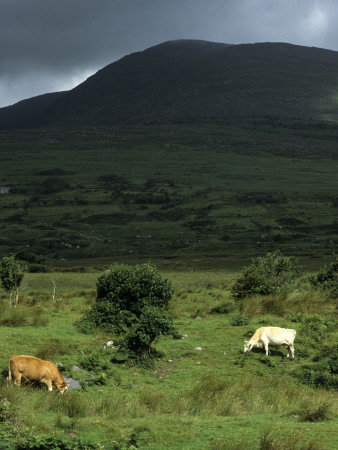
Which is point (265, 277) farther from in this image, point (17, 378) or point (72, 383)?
point (17, 378)

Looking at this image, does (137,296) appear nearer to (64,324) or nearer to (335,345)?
(64,324)

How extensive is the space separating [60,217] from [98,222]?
15898 mm

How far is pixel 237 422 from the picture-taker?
1057 centimetres

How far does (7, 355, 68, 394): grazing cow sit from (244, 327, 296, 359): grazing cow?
8890 mm

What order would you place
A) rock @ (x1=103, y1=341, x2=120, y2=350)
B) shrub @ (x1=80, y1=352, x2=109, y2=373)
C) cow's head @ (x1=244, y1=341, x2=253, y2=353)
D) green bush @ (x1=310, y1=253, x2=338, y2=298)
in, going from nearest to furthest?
shrub @ (x1=80, y1=352, x2=109, y2=373), rock @ (x1=103, y1=341, x2=120, y2=350), cow's head @ (x1=244, y1=341, x2=253, y2=353), green bush @ (x1=310, y1=253, x2=338, y2=298)

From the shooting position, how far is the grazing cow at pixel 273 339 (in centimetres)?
1956

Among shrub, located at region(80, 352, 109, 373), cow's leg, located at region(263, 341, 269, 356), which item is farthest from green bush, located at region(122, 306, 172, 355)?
cow's leg, located at region(263, 341, 269, 356)

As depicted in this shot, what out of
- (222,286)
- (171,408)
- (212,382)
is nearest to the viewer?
(171,408)

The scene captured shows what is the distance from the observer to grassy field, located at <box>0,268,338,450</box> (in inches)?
369

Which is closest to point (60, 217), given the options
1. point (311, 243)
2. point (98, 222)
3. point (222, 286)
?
point (98, 222)

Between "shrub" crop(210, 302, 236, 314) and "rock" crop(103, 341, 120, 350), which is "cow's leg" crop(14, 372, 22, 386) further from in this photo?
"shrub" crop(210, 302, 236, 314)

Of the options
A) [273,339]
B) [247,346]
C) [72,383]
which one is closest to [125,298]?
[247,346]

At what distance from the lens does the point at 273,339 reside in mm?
19688

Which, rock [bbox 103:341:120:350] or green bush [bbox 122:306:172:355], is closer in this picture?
green bush [bbox 122:306:172:355]
